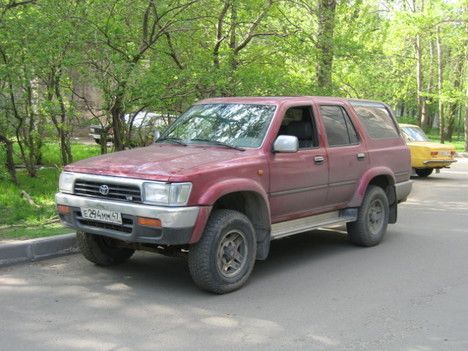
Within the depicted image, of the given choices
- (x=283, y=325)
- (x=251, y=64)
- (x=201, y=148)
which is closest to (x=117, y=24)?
(x=251, y=64)

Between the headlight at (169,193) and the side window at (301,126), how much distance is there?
6.25 feet

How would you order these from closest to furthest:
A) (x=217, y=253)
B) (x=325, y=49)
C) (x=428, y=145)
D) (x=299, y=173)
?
(x=217, y=253)
(x=299, y=173)
(x=325, y=49)
(x=428, y=145)

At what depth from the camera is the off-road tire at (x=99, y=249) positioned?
630 cm

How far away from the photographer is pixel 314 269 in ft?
22.0

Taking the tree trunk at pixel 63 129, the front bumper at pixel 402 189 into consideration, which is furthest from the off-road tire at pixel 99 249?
the tree trunk at pixel 63 129

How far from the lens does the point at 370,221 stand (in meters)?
7.88

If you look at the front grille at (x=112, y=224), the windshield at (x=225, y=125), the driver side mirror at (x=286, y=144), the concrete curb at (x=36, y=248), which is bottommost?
the concrete curb at (x=36, y=248)

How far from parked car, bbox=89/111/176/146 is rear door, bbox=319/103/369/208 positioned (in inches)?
171

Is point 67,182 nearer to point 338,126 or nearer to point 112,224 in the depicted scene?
point 112,224

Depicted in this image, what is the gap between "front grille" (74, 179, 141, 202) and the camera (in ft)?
17.6

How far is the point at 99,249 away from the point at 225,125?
76.0 inches

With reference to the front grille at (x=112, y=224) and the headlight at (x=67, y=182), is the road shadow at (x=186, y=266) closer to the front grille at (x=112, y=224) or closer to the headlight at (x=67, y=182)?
the front grille at (x=112, y=224)

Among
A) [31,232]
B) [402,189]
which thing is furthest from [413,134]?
[31,232]

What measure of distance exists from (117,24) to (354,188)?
4.82m
